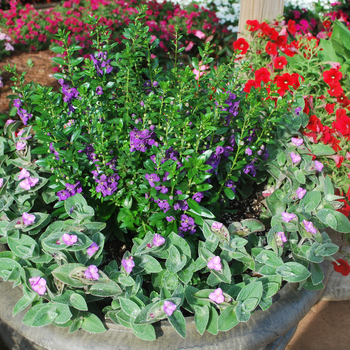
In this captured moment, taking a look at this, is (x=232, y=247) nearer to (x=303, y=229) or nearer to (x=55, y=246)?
(x=303, y=229)

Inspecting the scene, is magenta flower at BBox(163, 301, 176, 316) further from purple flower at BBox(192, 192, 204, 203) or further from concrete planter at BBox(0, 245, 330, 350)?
purple flower at BBox(192, 192, 204, 203)

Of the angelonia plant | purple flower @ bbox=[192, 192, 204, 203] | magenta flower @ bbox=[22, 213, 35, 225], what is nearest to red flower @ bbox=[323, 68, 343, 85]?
the angelonia plant

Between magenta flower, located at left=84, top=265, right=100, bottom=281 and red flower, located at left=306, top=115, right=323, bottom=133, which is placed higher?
red flower, located at left=306, top=115, right=323, bottom=133

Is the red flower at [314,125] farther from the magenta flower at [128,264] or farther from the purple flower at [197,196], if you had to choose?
the magenta flower at [128,264]

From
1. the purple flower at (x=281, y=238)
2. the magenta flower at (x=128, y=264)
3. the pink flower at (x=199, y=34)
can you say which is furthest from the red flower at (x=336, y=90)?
the pink flower at (x=199, y=34)

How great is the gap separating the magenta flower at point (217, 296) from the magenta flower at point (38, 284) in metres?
0.52

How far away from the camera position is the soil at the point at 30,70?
312cm

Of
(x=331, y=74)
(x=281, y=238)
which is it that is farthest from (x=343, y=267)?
(x=331, y=74)

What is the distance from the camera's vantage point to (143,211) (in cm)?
147

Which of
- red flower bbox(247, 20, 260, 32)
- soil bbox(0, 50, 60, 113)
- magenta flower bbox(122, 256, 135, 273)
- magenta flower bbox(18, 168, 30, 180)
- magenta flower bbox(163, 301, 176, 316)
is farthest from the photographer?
soil bbox(0, 50, 60, 113)

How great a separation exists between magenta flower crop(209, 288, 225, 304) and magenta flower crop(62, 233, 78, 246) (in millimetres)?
471

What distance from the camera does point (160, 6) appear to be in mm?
4133

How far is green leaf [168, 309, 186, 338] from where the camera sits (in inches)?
41.4

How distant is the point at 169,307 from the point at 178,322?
0.21 ft
